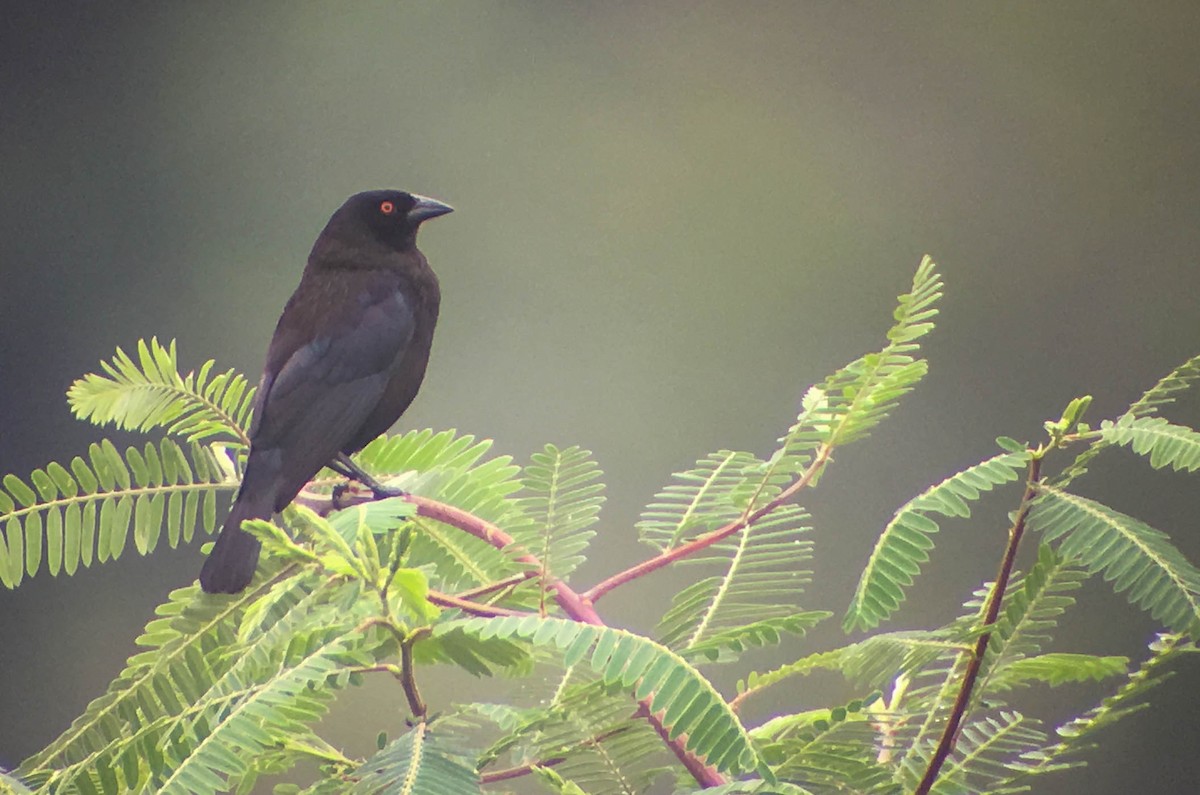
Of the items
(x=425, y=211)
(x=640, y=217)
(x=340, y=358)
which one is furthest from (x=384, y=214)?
(x=640, y=217)

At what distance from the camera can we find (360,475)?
979 millimetres

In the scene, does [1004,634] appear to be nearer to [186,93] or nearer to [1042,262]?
[1042,262]

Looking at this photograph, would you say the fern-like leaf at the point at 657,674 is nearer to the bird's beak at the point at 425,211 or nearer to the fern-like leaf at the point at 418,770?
the fern-like leaf at the point at 418,770

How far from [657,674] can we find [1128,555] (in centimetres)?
26

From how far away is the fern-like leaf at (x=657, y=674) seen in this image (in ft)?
1.71

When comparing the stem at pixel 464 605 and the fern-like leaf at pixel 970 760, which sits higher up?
the stem at pixel 464 605

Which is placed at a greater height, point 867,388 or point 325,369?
point 325,369

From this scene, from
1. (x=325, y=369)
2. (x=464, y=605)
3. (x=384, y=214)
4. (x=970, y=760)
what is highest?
(x=384, y=214)

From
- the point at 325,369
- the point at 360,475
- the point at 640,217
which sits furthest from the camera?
the point at 640,217

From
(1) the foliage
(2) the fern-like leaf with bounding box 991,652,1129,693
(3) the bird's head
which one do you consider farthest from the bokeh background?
(2) the fern-like leaf with bounding box 991,652,1129,693

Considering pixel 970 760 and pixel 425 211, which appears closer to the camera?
pixel 970 760

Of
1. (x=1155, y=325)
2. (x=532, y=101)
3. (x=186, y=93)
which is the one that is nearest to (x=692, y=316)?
(x=532, y=101)

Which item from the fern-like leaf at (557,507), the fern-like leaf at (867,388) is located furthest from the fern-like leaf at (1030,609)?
the fern-like leaf at (557,507)

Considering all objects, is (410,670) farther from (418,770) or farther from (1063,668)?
(1063,668)
